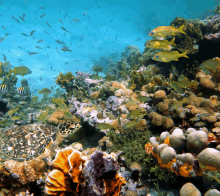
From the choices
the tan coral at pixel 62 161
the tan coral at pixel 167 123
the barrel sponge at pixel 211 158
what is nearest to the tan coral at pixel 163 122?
the tan coral at pixel 167 123

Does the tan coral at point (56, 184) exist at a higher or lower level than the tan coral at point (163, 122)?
lower

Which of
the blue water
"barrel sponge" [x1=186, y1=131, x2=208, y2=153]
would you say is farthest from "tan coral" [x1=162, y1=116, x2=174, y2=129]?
the blue water

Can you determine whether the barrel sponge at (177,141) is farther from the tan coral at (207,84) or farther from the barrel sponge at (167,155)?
the tan coral at (207,84)

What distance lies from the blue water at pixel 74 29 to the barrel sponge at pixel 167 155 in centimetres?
4712

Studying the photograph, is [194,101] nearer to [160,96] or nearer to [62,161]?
[160,96]

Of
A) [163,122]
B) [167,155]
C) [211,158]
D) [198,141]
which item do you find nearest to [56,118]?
[163,122]

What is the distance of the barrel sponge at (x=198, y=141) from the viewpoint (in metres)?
2.39

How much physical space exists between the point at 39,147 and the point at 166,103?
4378 millimetres

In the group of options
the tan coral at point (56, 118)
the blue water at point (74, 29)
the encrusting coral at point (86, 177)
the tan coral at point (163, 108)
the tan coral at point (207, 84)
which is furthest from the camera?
the blue water at point (74, 29)

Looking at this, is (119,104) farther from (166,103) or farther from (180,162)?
(180,162)

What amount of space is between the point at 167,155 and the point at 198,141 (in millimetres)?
620

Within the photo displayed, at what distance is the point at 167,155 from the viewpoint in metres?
2.47

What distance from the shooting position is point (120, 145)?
367 centimetres

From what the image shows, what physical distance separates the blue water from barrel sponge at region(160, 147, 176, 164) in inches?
1855
